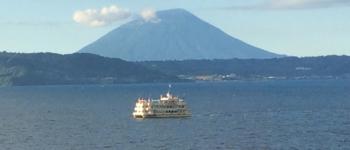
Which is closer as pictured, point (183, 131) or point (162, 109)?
point (183, 131)

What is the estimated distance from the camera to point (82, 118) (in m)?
157

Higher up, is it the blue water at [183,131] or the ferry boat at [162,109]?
the ferry boat at [162,109]

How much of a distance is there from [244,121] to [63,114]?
50.2m

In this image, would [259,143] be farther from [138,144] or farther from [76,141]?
[76,141]

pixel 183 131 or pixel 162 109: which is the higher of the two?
pixel 162 109

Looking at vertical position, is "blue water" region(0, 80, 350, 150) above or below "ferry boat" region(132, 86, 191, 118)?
below

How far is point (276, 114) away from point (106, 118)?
1437 inches

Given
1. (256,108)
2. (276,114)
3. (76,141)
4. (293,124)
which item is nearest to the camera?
(76,141)

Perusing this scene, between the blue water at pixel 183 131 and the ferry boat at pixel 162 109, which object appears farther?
the ferry boat at pixel 162 109

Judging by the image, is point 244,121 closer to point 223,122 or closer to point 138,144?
point 223,122

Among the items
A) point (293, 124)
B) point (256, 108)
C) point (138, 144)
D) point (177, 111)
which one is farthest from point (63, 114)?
point (138, 144)

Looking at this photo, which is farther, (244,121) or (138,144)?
(244,121)

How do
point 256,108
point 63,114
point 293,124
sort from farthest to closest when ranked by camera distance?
1. point 256,108
2. point 63,114
3. point 293,124

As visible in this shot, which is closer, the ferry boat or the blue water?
the blue water
